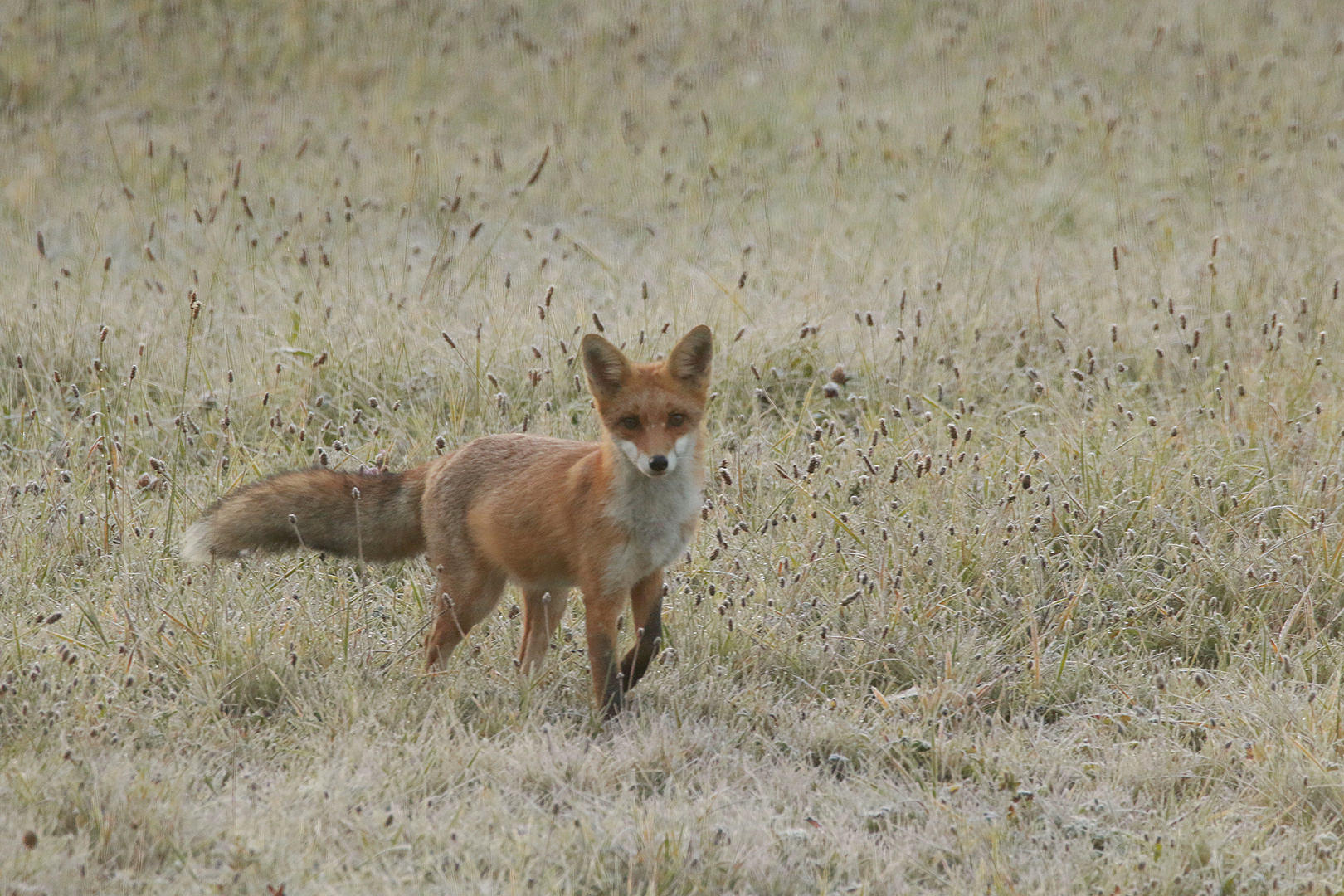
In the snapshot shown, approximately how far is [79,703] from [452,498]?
51.3 inches

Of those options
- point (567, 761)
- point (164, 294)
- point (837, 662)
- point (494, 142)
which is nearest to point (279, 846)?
point (567, 761)

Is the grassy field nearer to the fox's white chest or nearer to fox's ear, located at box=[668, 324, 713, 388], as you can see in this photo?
the fox's white chest

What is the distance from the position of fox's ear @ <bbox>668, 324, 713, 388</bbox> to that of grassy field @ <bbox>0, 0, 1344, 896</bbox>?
860mm

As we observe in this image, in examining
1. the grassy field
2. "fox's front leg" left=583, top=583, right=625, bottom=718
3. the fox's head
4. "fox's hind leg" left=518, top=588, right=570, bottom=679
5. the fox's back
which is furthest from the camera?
"fox's hind leg" left=518, top=588, right=570, bottom=679

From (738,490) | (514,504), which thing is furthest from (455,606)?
(738,490)

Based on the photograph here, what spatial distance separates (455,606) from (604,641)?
0.59 m

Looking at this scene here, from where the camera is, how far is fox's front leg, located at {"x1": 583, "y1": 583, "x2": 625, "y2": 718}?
4.27m

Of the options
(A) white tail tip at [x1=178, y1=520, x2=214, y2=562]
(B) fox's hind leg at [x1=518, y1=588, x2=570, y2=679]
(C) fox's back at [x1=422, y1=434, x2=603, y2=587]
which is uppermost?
(C) fox's back at [x1=422, y1=434, x2=603, y2=587]

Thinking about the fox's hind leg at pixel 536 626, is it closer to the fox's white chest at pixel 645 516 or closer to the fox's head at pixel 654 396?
the fox's white chest at pixel 645 516

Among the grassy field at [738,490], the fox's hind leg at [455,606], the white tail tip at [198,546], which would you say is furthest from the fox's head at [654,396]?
the white tail tip at [198,546]

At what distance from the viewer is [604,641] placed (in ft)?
14.1

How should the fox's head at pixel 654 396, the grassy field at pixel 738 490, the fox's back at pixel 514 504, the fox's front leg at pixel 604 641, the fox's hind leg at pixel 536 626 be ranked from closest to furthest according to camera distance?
the grassy field at pixel 738 490, the fox's head at pixel 654 396, the fox's front leg at pixel 604 641, the fox's back at pixel 514 504, the fox's hind leg at pixel 536 626

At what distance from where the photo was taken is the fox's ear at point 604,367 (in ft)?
14.0

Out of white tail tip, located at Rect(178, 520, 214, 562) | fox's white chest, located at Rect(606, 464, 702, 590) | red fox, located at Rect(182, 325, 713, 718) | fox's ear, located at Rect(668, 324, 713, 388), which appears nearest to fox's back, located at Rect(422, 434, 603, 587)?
red fox, located at Rect(182, 325, 713, 718)
